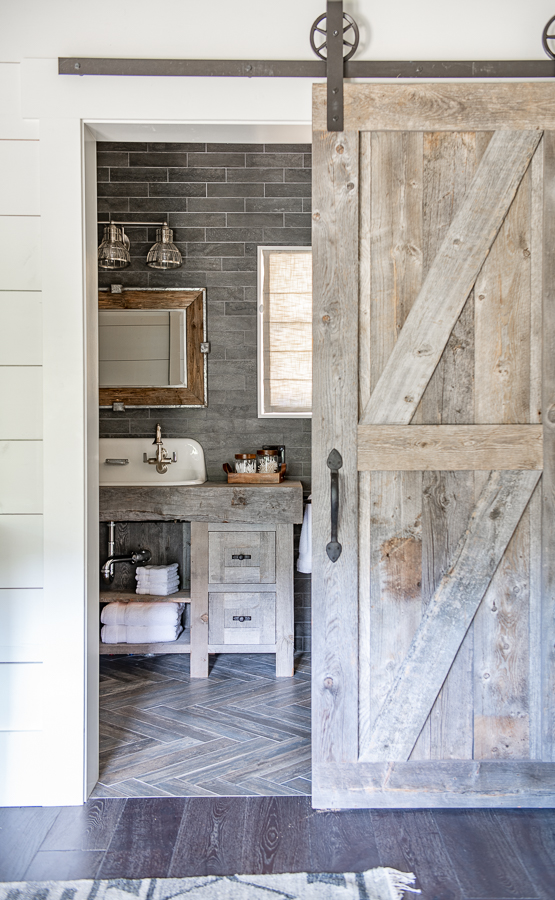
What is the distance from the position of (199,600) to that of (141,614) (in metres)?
0.35

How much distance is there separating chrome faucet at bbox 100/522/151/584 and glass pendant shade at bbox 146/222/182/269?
1488mm

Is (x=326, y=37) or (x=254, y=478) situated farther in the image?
(x=254, y=478)

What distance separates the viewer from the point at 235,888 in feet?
→ 5.51

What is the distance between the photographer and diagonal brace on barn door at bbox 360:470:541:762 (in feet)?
6.76

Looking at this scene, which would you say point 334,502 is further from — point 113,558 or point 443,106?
point 113,558

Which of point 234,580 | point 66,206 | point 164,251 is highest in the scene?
point 164,251

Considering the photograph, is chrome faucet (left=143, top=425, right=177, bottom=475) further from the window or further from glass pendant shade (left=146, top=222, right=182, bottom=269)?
glass pendant shade (left=146, top=222, right=182, bottom=269)

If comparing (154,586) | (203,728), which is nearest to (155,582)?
(154,586)

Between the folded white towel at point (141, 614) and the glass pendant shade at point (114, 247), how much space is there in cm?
187

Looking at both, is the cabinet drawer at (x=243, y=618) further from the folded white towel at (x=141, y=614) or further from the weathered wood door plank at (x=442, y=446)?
the weathered wood door plank at (x=442, y=446)

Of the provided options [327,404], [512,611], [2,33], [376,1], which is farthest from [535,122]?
[2,33]

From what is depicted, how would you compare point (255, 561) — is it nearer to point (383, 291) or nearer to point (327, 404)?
point (327, 404)

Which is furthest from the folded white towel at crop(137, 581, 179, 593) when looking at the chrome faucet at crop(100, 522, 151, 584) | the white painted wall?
the white painted wall

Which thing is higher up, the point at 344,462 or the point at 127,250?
the point at 127,250
